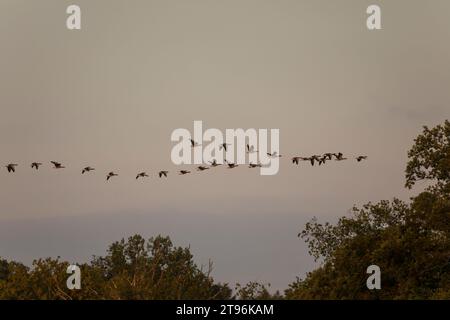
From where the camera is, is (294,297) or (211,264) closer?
(211,264)

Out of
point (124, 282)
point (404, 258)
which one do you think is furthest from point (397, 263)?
point (124, 282)

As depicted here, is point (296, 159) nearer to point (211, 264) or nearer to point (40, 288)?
point (211, 264)

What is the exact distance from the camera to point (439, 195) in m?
45.7

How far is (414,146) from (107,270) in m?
56.9

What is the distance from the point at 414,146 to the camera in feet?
155

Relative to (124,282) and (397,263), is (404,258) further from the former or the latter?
(124,282)
